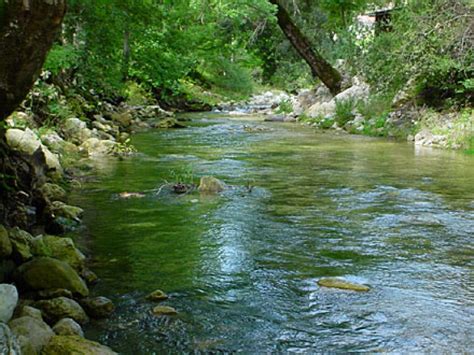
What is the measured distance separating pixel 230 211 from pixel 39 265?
3172 mm

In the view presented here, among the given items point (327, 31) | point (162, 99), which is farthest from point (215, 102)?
point (327, 31)

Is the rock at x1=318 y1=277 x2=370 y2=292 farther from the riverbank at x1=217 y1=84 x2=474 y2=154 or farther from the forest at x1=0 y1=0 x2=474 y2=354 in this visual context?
the riverbank at x1=217 y1=84 x2=474 y2=154

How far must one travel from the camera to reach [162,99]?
28922mm

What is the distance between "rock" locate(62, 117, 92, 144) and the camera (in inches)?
534

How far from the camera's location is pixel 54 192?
7844mm

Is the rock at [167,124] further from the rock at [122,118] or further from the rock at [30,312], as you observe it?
the rock at [30,312]

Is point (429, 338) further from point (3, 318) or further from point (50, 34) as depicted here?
point (50, 34)

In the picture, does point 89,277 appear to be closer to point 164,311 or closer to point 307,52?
point 164,311

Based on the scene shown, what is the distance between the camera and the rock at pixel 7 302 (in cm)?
366

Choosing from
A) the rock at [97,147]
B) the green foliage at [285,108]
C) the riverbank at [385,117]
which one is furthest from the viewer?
the green foliage at [285,108]

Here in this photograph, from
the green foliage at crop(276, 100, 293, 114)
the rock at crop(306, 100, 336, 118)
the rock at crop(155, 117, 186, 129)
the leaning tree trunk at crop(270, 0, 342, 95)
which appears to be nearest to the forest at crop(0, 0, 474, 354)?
the rock at crop(155, 117, 186, 129)

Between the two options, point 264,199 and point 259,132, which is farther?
point 259,132

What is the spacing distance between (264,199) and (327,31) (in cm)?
1796

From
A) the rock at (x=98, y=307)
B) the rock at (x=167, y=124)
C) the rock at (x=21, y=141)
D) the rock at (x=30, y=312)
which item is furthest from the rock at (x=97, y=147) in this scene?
the rock at (x=30, y=312)
